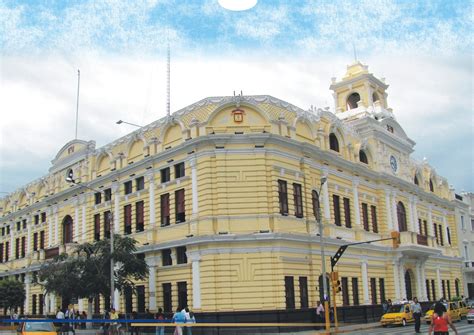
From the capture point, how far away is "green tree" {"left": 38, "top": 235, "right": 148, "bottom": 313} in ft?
113

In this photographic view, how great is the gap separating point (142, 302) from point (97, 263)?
5.67 meters

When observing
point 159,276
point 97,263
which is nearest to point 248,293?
point 159,276

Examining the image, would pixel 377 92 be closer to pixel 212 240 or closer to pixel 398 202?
pixel 398 202

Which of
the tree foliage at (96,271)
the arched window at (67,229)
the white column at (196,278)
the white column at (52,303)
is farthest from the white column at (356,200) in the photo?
the white column at (52,303)

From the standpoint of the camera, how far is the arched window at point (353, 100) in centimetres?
5544

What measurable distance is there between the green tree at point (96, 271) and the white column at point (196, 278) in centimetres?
344

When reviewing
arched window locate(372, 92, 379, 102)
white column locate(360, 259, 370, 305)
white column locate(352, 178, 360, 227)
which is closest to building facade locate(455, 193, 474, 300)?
arched window locate(372, 92, 379, 102)

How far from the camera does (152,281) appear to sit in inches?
1492

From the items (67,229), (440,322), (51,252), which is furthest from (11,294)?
(440,322)

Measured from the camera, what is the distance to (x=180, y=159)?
37.4 m

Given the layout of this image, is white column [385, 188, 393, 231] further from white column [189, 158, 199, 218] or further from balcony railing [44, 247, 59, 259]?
balcony railing [44, 247, 59, 259]

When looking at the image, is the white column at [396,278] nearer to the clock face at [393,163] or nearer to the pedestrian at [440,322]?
the clock face at [393,163]

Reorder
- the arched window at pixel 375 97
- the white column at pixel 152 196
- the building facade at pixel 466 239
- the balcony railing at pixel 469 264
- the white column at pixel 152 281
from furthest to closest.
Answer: the balcony railing at pixel 469 264, the building facade at pixel 466 239, the arched window at pixel 375 97, the white column at pixel 152 196, the white column at pixel 152 281

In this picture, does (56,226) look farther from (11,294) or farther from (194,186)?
(194,186)
